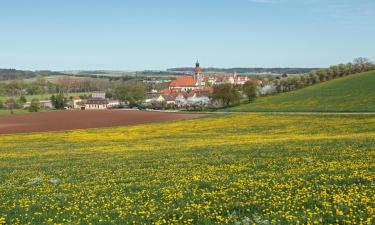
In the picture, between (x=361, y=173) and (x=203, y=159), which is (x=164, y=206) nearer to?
(x=361, y=173)

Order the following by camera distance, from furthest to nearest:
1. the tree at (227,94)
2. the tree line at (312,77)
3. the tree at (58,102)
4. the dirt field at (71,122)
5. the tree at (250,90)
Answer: the tree at (58,102), the tree line at (312,77), the tree at (250,90), the tree at (227,94), the dirt field at (71,122)

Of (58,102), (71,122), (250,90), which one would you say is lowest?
(58,102)

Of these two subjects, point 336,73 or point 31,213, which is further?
point 336,73

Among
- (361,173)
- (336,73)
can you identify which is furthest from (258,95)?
(361,173)

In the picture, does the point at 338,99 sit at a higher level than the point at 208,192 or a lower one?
lower

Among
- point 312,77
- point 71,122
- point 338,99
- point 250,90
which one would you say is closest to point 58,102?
point 71,122

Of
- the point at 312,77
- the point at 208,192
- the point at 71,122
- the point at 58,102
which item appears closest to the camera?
the point at 208,192

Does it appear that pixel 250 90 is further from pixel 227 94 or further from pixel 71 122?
pixel 71 122

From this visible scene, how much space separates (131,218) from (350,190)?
6.38m

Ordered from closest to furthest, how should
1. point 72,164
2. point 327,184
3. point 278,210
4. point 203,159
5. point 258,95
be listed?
point 278,210, point 327,184, point 203,159, point 72,164, point 258,95

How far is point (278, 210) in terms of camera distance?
35.8ft

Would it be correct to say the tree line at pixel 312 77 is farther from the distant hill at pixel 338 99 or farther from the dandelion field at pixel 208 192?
the dandelion field at pixel 208 192

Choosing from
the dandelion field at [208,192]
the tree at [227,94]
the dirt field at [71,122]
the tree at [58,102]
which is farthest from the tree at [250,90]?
the dandelion field at [208,192]

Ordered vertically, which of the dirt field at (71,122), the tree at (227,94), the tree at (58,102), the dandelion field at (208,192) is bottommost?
the tree at (58,102)
